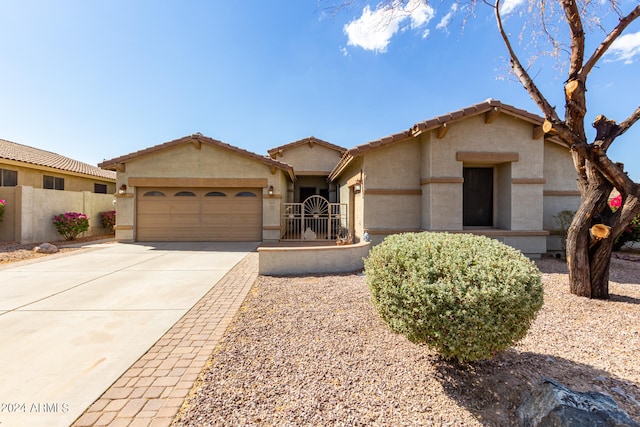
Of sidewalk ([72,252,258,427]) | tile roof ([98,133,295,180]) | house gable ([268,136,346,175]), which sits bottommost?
sidewalk ([72,252,258,427])

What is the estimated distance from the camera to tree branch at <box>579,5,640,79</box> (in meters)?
4.95

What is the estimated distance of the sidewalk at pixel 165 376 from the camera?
89.1 inches

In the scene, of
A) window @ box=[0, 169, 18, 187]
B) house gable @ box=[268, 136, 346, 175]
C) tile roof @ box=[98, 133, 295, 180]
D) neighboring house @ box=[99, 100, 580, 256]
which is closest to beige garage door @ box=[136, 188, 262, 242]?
neighboring house @ box=[99, 100, 580, 256]

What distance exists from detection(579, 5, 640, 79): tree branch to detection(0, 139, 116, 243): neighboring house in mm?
19089

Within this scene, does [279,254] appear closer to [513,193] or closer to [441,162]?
[441,162]

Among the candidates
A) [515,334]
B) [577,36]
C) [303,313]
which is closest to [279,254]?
[303,313]

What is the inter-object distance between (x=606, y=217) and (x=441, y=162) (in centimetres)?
405

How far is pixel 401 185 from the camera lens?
8.91 m

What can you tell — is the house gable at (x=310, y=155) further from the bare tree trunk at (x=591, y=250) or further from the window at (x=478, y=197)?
the bare tree trunk at (x=591, y=250)

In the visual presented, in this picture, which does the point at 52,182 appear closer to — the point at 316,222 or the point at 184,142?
the point at 184,142

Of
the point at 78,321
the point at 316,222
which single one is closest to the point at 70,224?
the point at 316,222

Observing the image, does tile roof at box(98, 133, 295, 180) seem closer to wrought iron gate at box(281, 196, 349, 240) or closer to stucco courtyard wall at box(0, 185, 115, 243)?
wrought iron gate at box(281, 196, 349, 240)

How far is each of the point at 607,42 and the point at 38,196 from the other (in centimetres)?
1970

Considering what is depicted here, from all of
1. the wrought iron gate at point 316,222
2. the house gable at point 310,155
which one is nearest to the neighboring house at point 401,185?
the wrought iron gate at point 316,222
